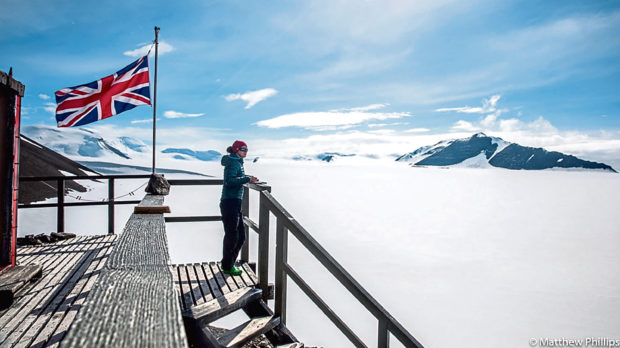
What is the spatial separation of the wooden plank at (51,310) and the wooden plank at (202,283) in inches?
56.9

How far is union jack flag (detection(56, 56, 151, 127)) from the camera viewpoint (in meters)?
8.27

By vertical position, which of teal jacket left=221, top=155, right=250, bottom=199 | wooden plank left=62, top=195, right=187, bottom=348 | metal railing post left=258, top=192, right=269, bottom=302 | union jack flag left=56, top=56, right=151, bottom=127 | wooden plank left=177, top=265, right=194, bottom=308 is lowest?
wooden plank left=177, top=265, right=194, bottom=308

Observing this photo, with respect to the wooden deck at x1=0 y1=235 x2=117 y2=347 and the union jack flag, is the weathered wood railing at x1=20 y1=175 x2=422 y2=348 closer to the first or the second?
the wooden deck at x1=0 y1=235 x2=117 y2=347

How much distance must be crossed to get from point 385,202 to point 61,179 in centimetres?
6108

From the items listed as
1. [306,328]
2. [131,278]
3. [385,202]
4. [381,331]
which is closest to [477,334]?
[306,328]

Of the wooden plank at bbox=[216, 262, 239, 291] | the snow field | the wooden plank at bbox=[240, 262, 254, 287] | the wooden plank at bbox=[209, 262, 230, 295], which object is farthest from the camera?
the snow field

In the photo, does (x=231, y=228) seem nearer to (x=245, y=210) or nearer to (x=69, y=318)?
(x=245, y=210)

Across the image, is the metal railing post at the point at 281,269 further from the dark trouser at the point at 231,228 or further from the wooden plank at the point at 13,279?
the wooden plank at the point at 13,279

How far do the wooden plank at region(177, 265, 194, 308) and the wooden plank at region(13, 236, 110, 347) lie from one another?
1231 millimetres

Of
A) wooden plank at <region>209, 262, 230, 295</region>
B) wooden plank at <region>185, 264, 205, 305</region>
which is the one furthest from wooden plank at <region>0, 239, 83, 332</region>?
wooden plank at <region>209, 262, 230, 295</region>

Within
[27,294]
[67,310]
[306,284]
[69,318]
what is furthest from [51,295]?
[306,284]

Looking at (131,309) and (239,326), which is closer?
(131,309)

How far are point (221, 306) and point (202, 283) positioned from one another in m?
1.07

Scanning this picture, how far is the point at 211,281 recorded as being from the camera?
4.95 m
